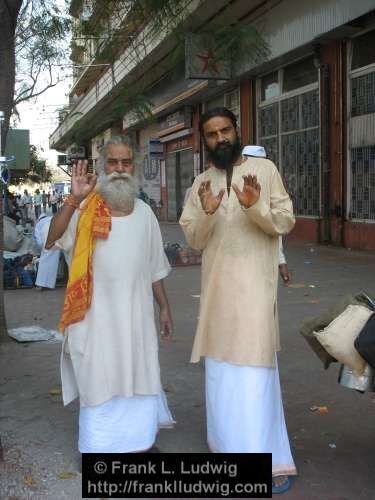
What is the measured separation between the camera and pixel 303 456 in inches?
136

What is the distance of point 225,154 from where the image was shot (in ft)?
10.3

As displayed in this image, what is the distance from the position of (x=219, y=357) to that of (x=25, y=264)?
285 inches

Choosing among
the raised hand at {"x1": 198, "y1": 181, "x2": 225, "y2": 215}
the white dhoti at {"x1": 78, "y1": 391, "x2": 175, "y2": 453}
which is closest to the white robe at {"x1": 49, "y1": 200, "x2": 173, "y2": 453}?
the white dhoti at {"x1": 78, "y1": 391, "x2": 175, "y2": 453}

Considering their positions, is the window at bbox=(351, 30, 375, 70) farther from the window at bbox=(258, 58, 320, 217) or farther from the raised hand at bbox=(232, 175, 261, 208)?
the raised hand at bbox=(232, 175, 261, 208)

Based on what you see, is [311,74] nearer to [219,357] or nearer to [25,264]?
[25,264]

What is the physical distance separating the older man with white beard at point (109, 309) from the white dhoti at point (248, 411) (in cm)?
37

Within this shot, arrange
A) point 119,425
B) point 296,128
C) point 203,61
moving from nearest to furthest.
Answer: point 119,425 < point 203,61 < point 296,128

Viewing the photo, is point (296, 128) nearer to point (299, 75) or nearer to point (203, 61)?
point (299, 75)

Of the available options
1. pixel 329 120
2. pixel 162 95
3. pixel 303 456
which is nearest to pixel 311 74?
pixel 329 120

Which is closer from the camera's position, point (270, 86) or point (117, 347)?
point (117, 347)

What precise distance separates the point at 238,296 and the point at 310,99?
36.9 feet

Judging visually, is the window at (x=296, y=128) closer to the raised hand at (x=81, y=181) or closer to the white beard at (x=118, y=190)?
the white beard at (x=118, y=190)

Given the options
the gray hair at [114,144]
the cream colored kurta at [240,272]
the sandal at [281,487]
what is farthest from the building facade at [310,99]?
the sandal at [281,487]

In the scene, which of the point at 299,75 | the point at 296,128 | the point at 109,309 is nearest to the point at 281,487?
the point at 109,309
